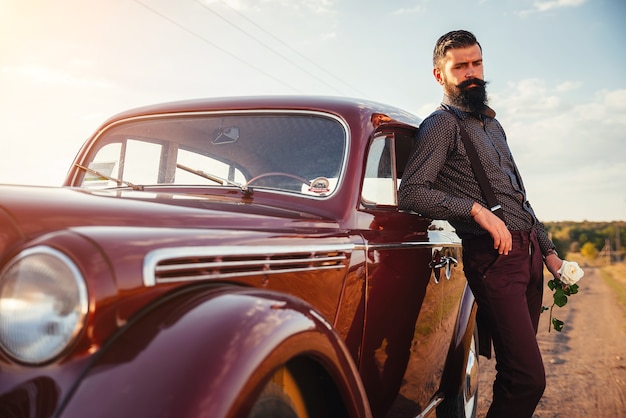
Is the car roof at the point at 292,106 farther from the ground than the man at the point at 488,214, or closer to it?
farther from the ground

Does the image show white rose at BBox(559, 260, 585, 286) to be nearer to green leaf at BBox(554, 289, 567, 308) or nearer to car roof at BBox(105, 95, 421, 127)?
green leaf at BBox(554, 289, 567, 308)

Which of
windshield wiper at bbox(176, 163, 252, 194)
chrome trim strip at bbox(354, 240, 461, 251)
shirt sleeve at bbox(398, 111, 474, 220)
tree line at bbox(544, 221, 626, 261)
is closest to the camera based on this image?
chrome trim strip at bbox(354, 240, 461, 251)

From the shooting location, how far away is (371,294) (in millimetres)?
2439

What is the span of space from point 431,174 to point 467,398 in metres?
1.69

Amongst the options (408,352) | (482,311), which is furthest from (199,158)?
(482,311)

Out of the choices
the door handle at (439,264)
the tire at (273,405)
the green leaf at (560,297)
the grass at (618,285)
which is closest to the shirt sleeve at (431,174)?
the door handle at (439,264)

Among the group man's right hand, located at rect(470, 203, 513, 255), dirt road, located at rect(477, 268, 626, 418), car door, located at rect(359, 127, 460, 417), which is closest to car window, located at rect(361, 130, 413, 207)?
car door, located at rect(359, 127, 460, 417)

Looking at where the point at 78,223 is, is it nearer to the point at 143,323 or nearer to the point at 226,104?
the point at 143,323

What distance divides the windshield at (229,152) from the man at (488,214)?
1.40 feet

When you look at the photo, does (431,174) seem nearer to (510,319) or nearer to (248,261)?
(510,319)

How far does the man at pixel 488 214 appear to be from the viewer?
2.75 meters

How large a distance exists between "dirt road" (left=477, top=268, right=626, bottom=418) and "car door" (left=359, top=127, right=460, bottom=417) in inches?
67.7

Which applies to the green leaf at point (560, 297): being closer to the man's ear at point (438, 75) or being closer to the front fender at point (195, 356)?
the man's ear at point (438, 75)

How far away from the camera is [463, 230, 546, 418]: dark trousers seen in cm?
275
